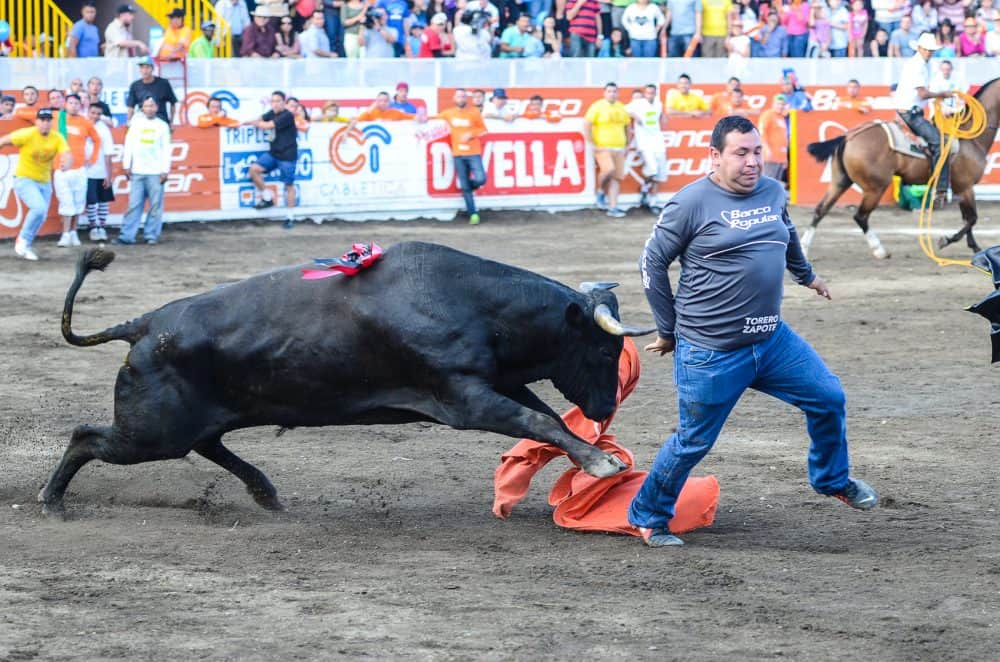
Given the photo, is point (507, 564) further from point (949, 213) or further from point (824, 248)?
point (949, 213)

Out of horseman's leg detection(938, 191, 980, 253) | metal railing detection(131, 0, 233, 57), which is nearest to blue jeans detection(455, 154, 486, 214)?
metal railing detection(131, 0, 233, 57)

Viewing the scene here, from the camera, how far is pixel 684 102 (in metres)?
23.2

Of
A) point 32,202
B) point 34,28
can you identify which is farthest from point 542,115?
point 32,202

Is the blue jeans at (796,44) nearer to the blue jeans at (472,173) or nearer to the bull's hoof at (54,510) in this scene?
the blue jeans at (472,173)

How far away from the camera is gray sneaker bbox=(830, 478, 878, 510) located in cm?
630

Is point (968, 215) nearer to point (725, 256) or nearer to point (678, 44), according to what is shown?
point (678, 44)

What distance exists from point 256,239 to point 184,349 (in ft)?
41.5

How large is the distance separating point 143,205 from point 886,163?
943 centimetres

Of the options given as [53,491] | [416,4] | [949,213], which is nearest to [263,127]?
[416,4]

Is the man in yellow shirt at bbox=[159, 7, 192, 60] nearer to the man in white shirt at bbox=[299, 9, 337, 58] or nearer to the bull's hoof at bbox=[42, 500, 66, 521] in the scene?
the man in white shirt at bbox=[299, 9, 337, 58]

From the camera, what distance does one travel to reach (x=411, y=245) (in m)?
6.54

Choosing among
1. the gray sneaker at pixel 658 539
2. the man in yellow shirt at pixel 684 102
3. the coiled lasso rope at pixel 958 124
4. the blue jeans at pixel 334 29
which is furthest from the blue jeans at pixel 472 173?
the gray sneaker at pixel 658 539

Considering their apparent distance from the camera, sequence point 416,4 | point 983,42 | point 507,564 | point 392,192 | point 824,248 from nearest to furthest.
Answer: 1. point 507,564
2. point 824,248
3. point 392,192
4. point 416,4
5. point 983,42

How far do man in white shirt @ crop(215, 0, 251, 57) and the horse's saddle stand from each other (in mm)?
10013
